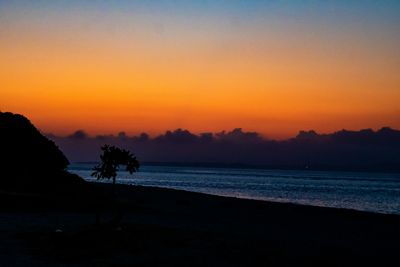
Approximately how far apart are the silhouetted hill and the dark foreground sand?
3.77 metres

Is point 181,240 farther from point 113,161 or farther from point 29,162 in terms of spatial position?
point 29,162

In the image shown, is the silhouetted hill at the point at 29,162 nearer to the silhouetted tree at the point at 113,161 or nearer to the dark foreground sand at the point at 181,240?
the dark foreground sand at the point at 181,240

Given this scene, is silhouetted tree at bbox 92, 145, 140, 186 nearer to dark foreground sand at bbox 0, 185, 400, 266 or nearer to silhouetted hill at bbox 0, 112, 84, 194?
dark foreground sand at bbox 0, 185, 400, 266

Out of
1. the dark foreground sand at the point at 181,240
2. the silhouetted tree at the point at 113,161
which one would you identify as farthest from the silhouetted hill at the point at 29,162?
the silhouetted tree at the point at 113,161

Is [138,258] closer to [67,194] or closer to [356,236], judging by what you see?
[356,236]

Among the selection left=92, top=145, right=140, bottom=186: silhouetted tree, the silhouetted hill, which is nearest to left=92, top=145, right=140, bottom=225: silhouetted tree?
left=92, top=145, right=140, bottom=186: silhouetted tree

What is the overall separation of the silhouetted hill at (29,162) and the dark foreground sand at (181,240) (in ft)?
12.4

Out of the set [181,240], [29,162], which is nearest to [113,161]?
[181,240]

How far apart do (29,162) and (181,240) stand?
1864 centimetres

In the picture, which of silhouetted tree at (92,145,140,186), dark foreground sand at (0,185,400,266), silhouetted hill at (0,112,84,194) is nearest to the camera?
dark foreground sand at (0,185,400,266)

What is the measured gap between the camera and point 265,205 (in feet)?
170

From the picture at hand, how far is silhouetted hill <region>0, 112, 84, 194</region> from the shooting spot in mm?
37656

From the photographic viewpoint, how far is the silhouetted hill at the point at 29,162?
37.7 metres

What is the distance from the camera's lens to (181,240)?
2344cm
